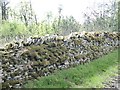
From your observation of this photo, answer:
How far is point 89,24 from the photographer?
56.5 m

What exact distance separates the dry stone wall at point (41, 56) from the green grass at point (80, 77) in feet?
1.41

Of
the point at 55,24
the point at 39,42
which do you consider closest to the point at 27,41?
the point at 39,42

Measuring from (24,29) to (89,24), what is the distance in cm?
1752

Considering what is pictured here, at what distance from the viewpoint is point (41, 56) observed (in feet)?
40.6

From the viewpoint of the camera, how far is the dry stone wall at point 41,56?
10758mm

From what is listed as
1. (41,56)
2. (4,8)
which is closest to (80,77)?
(41,56)

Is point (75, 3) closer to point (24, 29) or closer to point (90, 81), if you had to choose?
point (24, 29)

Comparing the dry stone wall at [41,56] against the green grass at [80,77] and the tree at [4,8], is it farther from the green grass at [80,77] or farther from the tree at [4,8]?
the tree at [4,8]

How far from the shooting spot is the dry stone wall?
1076cm

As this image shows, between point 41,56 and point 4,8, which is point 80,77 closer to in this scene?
point 41,56

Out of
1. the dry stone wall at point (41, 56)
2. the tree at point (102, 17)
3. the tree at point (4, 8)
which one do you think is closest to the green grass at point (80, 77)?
the dry stone wall at point (41, 56)

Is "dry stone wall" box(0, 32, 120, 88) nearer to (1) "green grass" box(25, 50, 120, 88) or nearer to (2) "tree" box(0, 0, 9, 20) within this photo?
(1) "green grass" box(25, 50, 120, 88)

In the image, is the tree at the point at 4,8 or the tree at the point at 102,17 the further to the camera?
the tree at the point at 102,17

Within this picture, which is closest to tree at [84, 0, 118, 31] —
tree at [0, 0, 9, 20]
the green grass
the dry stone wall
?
tree at [0, 0, 9, 20]
